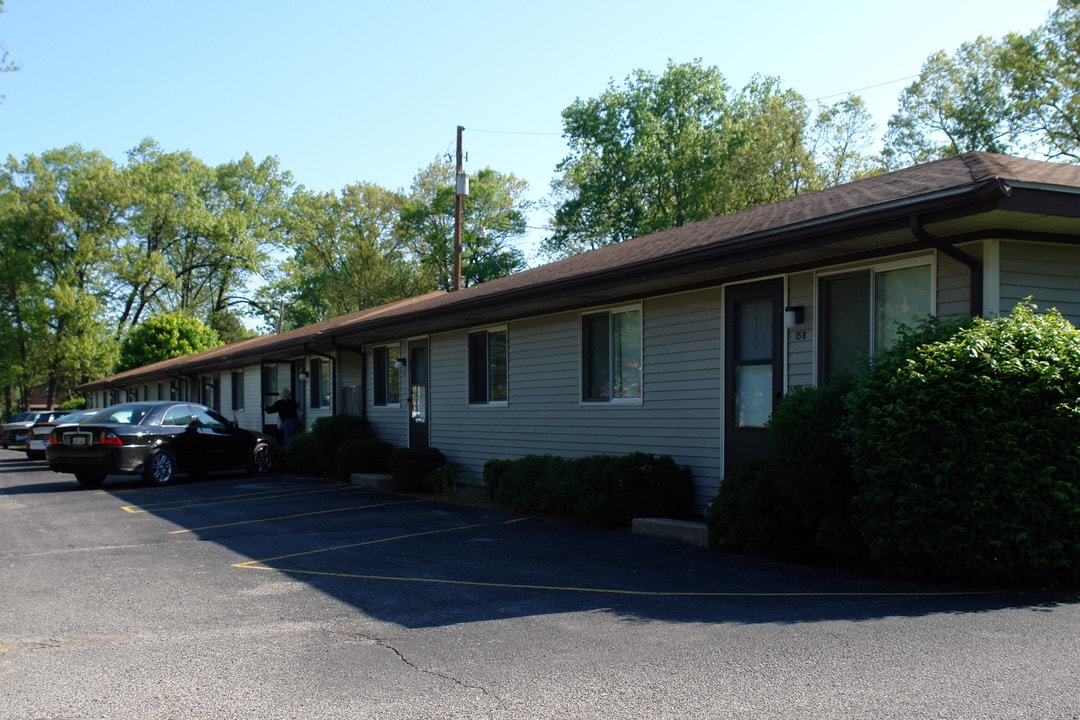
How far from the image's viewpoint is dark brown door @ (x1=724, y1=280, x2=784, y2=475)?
408 inches

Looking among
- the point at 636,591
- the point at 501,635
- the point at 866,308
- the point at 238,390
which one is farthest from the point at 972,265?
the point at 238,390

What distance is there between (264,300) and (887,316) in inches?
2379

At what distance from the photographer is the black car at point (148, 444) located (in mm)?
16797

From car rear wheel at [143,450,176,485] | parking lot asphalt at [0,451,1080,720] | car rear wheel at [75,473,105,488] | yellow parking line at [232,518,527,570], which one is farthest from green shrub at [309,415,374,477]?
parking lot asphalt at [0,451,1080,720]

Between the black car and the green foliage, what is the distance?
899cm

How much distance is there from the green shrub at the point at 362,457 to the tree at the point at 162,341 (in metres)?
28.6

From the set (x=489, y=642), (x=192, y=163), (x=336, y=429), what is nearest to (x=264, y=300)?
(x=192, y=163)

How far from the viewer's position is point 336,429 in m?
19.5

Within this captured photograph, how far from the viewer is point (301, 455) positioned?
65.3ft

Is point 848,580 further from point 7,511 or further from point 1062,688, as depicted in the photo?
point 7,511

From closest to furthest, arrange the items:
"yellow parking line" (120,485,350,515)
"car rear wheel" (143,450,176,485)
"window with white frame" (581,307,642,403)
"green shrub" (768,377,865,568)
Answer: "green shrub" (768,377,865,568) < "window with white frame" (581,307,642,403) < "yellow parking line" (120,485,350,515) < "car rear wheel" (143,450,176,485)

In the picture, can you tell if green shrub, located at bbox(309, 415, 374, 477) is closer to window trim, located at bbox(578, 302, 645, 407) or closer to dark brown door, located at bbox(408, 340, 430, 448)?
dark brown door, located at bbox(408, 340, 430, 448)

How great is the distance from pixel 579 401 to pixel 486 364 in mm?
3153

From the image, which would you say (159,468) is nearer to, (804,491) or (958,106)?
(804,491)
